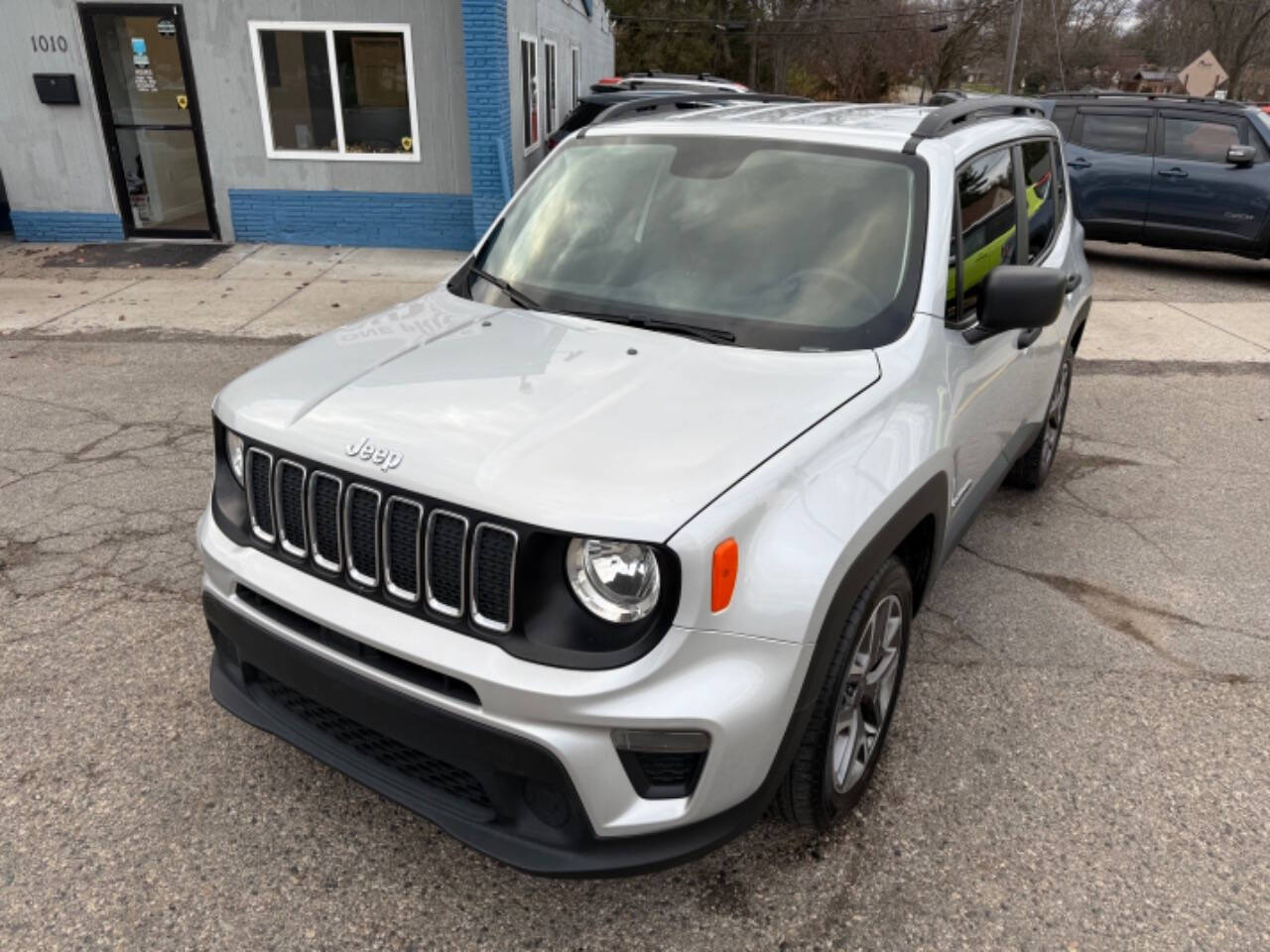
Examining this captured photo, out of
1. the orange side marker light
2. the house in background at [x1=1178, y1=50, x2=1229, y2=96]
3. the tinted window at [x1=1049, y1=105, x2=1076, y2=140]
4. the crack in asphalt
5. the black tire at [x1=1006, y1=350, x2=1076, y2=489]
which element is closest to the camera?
the orange side marker light

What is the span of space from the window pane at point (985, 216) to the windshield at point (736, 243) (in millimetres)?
278

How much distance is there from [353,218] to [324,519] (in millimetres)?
9323

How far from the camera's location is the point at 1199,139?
1074cm

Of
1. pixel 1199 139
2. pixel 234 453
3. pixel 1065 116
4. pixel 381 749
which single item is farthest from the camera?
pixel 1065 116

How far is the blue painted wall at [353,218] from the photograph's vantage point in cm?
1062

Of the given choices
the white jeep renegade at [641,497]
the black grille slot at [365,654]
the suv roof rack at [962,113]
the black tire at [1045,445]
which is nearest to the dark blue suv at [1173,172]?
the black tire at [1045,445]

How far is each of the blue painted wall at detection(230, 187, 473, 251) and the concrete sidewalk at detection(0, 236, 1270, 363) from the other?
171 millimetres

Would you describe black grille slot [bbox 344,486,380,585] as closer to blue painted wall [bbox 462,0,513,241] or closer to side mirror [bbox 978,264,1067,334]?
side mirror [bbox 978,264,1067,334]

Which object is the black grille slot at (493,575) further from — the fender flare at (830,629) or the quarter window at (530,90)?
the quarter window at (530,90)

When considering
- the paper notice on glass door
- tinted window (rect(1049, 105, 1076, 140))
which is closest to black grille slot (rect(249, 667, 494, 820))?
the paper notice on glass door

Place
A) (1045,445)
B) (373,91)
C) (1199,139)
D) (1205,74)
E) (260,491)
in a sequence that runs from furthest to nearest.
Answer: (1205,74), (1199,139), (373,91), (1045,445), (260,491)

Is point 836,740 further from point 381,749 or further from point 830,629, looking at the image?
point 381,749

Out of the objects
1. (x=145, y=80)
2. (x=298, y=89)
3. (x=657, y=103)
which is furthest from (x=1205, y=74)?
(x=657, y=103)

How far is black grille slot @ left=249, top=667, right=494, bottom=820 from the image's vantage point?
7.09 feet
